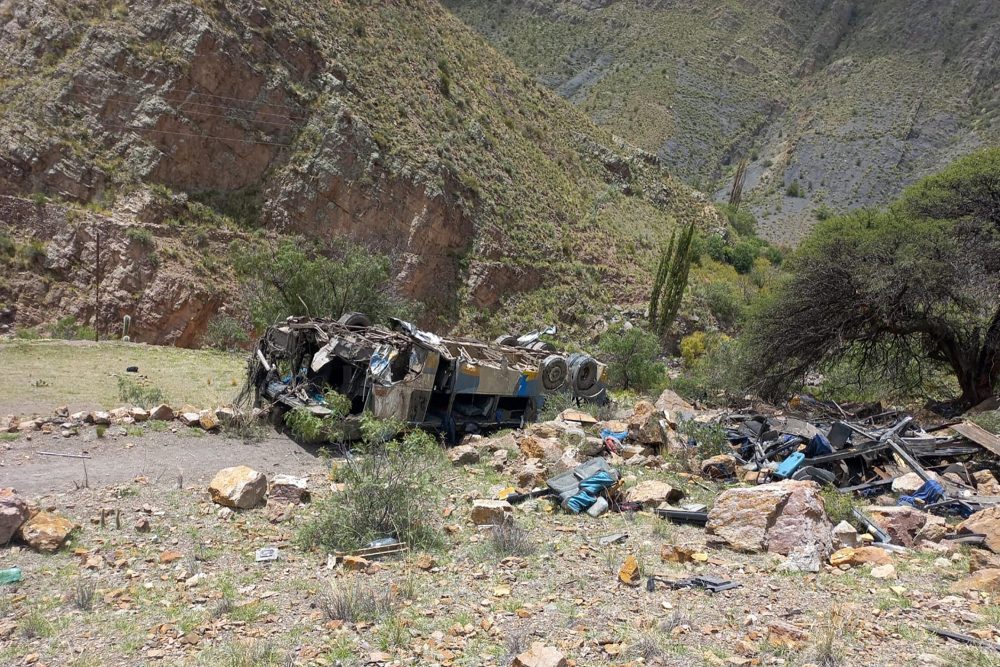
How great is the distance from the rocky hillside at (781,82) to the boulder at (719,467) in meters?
56.6

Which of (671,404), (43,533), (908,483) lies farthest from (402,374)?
(908,483)

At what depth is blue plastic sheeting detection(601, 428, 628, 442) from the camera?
11.0 metres

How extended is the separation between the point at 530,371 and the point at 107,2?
29.8 metres

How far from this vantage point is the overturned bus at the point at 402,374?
10.3m

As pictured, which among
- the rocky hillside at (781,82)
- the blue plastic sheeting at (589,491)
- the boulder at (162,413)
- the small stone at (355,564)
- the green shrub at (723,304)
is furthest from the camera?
the rocky hillside at (781,82)

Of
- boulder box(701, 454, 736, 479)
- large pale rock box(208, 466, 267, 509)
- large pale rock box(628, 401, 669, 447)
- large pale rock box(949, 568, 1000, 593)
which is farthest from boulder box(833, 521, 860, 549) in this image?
large pale rock box(208, 466, 267, 509)

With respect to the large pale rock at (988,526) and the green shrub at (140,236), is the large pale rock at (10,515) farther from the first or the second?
the green shrub at (140,236)

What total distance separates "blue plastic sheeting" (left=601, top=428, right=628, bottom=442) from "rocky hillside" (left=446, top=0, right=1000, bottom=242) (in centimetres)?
5527

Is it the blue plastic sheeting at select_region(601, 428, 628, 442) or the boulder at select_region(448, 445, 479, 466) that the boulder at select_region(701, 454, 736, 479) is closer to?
the blue plastic sheeting at select_region(601, 428, 628, 442)

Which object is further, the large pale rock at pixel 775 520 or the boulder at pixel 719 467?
the boulder at pixel 719 467

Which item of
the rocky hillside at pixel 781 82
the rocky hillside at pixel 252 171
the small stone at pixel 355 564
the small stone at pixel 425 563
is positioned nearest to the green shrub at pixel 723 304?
the rocky hillside at pixel 252 171

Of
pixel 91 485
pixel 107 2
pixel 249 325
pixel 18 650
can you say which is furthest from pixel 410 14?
pixel 18 650

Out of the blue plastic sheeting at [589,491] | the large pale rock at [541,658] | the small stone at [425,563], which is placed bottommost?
the small stone at [425,563]

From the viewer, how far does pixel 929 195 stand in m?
16.6
